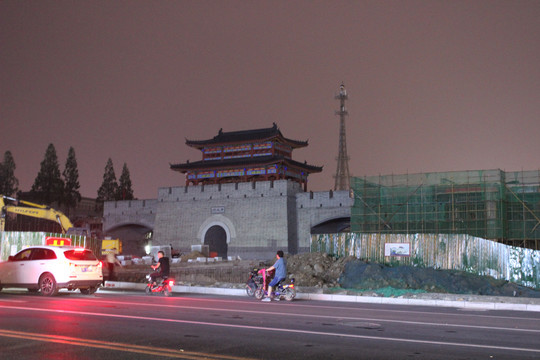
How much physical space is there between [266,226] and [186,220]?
7101 mm

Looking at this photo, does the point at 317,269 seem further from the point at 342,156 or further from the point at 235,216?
the point at 342,156

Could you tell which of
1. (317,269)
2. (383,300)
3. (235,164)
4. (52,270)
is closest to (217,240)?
(235,164)

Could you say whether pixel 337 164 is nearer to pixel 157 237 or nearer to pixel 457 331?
pixel 157 237

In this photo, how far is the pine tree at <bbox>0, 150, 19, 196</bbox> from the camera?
55.6m

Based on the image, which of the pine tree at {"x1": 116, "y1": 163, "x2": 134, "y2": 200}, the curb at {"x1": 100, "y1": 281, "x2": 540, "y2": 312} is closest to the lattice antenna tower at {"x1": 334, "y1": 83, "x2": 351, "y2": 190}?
the pine tree at {"x1": 116, "y1": 163, "x2": 134, "y2": 200}

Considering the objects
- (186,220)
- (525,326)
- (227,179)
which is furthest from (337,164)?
(525,326)

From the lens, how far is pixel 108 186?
60.2 meters

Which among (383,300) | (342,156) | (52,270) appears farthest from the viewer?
(342,156)

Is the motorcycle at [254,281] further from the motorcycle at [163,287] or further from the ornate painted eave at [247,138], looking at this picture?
the ornate painted eave at [247,138]

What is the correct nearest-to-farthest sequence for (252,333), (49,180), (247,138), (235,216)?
(252,333), (235,216), (247,138), (49,180)

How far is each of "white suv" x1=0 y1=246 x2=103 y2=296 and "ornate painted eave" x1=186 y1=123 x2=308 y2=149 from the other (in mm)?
34024

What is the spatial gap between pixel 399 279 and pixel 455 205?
10.2 m

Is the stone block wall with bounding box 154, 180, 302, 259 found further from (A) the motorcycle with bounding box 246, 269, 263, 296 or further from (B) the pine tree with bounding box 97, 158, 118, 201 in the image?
(A) the motorcycle with bounding box 246, 269, 263, 296

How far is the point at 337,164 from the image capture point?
67812 mm
